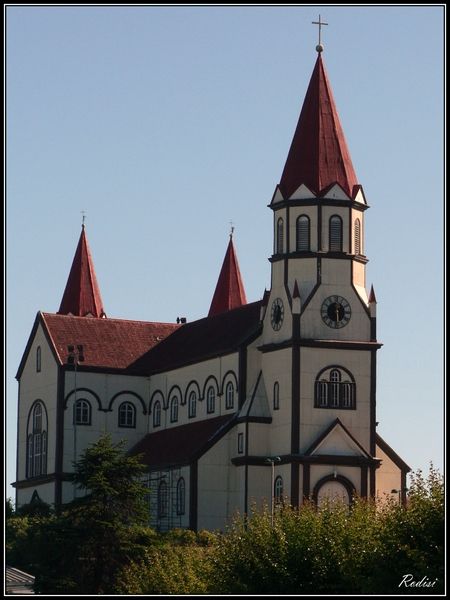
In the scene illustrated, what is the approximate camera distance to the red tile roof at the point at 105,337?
127875mm

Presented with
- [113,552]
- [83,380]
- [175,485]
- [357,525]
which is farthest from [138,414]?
[357,525]

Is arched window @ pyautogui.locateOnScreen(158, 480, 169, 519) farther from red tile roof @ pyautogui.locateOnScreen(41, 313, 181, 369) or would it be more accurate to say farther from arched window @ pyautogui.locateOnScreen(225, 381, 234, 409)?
red tile roof @ pyautogui.locateOnScreen(41, 313, 181, 369)

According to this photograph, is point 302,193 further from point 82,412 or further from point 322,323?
point 82,412

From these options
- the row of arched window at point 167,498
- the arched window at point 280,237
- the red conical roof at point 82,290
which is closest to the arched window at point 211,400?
the row of arched window at point 167,498

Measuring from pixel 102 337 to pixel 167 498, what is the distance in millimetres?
16984

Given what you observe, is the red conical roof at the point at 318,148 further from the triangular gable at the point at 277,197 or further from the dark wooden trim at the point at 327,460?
the dark wooden trim at the point at 327,460

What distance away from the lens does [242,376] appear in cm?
11506

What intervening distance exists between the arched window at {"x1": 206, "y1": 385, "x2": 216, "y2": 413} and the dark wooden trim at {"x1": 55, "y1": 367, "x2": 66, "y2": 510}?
9.62 metres

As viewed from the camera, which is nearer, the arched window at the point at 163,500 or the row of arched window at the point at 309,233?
the row of arched window at the point at 309,233

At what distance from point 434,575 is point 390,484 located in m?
45.8

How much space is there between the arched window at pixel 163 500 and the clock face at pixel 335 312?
1386 cm

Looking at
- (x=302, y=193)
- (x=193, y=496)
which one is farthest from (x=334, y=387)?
(x=302, y=193)

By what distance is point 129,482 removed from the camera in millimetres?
98875

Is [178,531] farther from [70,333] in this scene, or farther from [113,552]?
[70,333]
